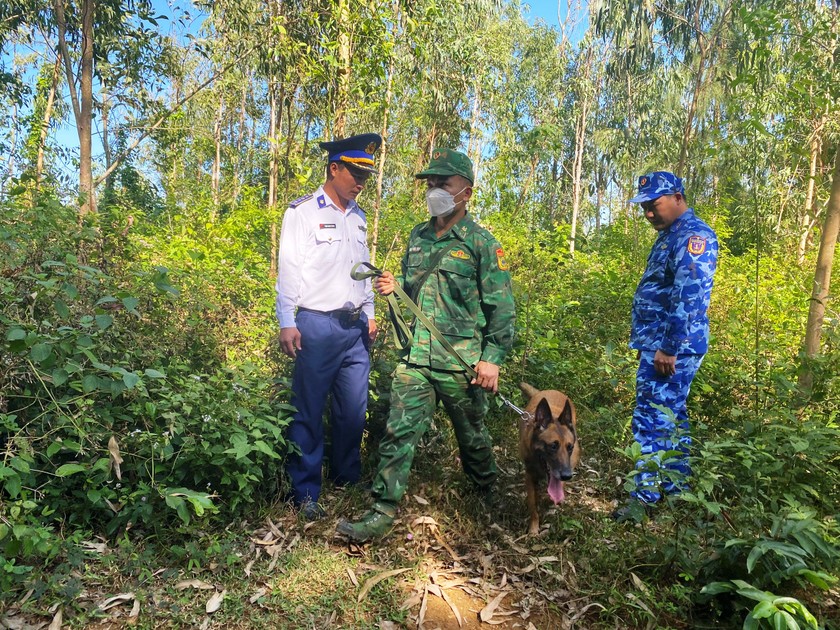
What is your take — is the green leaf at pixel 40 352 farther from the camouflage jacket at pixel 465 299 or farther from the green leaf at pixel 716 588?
the green leaf at pixel 716 588

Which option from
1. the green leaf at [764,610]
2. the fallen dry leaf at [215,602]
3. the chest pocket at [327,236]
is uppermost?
the chest pocket at [327,236]

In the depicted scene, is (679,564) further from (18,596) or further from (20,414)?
(20,414)

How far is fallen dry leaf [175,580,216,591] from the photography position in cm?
275

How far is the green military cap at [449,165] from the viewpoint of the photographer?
3465 millimetres

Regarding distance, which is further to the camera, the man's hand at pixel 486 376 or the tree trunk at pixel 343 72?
the tree trunk at pixel 343 72

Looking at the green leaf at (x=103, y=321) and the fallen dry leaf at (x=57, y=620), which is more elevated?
the green leaf at (x=103, y=321)

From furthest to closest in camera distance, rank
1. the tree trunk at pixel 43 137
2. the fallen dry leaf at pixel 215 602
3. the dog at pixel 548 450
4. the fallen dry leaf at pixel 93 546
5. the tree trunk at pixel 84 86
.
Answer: the tree trunk at pixel 84 86
the tree trunk at pixel 43 137
the dog at pixel 548 450
the fallen dry leaf at pixel 93 546
the fallen dry leaf at pixel 215 602

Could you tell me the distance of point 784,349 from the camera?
17.2ft

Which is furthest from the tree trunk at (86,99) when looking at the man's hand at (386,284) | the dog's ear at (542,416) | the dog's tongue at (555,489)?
the dog's tongue at (555,489)

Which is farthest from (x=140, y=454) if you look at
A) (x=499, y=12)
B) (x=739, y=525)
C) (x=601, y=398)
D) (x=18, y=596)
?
(x=499, y=12)

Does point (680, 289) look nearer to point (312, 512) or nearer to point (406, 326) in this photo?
point (406, 326)

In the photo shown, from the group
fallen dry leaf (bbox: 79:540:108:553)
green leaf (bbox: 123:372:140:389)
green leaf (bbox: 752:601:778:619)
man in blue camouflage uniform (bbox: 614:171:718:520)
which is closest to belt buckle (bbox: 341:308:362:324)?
green leaf (bbox: 123:372:140:389)

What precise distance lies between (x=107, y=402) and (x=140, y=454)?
0.36m

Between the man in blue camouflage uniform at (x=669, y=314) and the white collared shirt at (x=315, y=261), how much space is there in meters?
2.01
